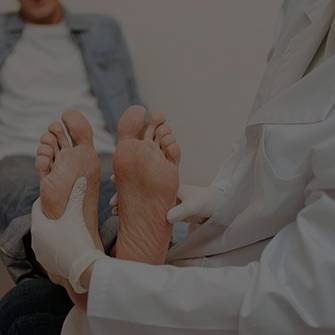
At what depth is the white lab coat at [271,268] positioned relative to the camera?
2.38 ft

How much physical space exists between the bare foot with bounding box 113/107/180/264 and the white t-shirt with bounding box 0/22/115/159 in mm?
872

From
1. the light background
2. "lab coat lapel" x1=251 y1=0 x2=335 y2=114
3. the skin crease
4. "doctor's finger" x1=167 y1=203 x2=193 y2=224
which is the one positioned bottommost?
the light background

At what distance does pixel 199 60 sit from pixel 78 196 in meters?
1.21

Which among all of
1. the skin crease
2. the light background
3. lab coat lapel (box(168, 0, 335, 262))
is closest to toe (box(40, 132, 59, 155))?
lab coat lapel (box(168, 0, 335, 262))

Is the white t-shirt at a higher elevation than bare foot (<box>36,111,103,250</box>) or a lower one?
lower

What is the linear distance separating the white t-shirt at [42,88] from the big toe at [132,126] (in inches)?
31.6

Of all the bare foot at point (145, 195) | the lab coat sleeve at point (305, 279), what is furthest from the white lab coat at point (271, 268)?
the bare foot at point (145, 195)

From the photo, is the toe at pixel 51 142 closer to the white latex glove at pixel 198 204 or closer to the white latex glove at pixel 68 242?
the white latex glove at pixel 68 242

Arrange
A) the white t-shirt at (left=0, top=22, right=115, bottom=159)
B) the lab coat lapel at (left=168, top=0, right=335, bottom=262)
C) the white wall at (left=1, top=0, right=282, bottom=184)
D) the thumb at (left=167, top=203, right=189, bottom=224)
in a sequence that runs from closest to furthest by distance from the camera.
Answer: the lab coat lapel at (left=168, top=0, right=335, bottom=262) → the thumb at (left=167, top=203, right=189, bottom=224) → the white t-shirt at (left=0, top=22, right=115, bottom=159) → the white wall at (left=1, top=0, right=282, bottom=184)

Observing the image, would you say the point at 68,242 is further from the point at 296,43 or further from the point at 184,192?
the point at 296,43

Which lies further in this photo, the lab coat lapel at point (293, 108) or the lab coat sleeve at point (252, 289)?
the lab coat lapel at point (293, 108)

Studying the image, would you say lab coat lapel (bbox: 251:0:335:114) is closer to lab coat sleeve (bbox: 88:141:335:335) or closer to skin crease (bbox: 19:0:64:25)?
lab coat sleeve (bbox: 88:141:335:335)

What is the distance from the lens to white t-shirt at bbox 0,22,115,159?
5.96 feet

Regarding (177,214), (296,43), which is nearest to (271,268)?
(177,214)
